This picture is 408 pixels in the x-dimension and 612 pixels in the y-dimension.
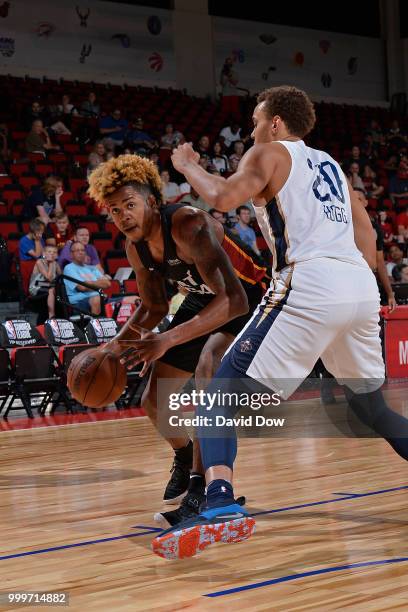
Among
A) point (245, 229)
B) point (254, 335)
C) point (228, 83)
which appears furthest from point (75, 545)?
point (228, 83)

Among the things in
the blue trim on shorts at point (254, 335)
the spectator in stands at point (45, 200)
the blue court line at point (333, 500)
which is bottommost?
the blue court line at point (333, 500)

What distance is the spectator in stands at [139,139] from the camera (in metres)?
14.9

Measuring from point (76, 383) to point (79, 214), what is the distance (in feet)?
28.4

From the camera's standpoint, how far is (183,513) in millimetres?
3975

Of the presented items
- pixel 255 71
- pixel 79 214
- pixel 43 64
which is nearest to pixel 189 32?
pixel 255 71

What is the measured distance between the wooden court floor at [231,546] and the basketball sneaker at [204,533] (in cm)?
11

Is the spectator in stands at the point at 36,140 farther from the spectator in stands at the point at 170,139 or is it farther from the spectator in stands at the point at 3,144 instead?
the spectator in stands at the point at 170,139

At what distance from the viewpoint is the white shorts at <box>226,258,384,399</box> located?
3.23 meters

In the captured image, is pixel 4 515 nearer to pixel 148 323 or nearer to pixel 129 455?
pixel 148 323

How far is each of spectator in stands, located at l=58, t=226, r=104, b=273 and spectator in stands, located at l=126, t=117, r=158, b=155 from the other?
4219mm

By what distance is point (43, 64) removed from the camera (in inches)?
707

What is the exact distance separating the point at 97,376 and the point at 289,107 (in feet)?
4.34

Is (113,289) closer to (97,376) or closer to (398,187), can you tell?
(97,376)

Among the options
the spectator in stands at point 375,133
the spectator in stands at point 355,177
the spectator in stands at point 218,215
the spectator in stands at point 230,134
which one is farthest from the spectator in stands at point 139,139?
the spectator in stands at point 375,133
